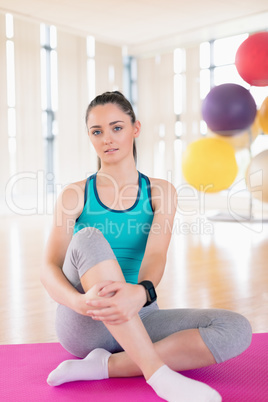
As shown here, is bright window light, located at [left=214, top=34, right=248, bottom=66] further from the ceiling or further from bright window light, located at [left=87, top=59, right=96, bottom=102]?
bright window light, located at [left=87, top=59, right=96, bottom=102]

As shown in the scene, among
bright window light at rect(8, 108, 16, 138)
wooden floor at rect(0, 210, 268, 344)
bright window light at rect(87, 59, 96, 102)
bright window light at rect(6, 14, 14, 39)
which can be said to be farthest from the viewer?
bright window light at rect(87, 59, 96, 102)

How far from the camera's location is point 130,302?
1.23 metres

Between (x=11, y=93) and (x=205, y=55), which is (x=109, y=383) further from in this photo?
(x=205, y=55)

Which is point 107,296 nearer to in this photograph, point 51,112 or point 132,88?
point 51,112

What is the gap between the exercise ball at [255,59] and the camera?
426 cm

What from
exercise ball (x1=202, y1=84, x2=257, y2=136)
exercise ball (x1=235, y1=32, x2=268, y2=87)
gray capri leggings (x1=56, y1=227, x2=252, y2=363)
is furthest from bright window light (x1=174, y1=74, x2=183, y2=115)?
gray capri leggings (x1=56, y1=227, x2=252, y2=363)

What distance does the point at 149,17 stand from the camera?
6691mm

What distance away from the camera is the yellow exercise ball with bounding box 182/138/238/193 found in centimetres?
493

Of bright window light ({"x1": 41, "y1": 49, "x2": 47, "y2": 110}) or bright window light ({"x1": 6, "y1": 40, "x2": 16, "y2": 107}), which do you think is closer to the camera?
bright window light ({"x1": 6, "y1": 40, "x2": 16, "y2": 107})

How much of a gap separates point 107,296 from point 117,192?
0.46 metres

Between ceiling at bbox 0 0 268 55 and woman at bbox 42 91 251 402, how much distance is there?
4.94m

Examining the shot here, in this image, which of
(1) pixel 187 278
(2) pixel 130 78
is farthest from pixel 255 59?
(2) pixel 130 78

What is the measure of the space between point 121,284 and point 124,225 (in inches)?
12.4

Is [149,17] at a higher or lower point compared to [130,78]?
higher
